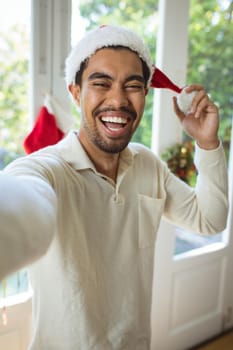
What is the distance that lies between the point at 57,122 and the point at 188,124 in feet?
1.93

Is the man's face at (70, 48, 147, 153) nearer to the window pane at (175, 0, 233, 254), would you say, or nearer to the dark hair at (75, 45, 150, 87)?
the dark hair at (75, 45, 150, 87)

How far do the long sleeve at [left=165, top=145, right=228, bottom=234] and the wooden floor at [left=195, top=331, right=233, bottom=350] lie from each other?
4.26 feet

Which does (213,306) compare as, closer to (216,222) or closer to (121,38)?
(216,222)

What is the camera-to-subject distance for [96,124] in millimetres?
956

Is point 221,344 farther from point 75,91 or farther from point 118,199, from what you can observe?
point 75,91

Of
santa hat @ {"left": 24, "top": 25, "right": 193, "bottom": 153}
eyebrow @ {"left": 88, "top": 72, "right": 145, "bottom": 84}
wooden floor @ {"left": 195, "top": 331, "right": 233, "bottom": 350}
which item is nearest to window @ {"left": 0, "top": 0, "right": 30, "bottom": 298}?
santa hat @ {"left": 24, "top": 25, "right": 193, "bottom": 153}

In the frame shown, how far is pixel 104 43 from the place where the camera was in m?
0.93

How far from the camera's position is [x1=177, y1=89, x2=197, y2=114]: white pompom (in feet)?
3.61

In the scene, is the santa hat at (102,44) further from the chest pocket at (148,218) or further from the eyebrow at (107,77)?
the chest pocket at (148,218)

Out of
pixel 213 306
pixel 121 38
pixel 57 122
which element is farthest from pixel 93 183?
pixel 213 306

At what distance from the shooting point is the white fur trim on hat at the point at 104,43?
0.93m

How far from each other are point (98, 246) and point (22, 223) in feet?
1.64

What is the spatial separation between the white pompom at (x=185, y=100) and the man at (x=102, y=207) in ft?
0.07

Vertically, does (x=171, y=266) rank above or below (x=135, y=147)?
below
